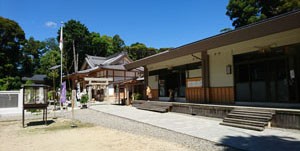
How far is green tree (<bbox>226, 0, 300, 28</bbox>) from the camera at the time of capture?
1894 centimetres

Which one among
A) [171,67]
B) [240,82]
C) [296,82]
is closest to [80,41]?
[171,67]

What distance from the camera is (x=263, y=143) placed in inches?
203

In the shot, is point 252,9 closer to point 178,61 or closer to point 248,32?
point 178,61

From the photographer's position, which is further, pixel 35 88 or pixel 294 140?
pixel 35 88

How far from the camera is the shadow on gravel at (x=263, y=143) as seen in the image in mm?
4764

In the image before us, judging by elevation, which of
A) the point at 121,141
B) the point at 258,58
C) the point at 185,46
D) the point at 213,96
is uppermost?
the point at 185,46

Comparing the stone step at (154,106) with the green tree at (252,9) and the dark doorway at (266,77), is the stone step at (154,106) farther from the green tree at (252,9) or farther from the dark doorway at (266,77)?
the green tree at (252,9)

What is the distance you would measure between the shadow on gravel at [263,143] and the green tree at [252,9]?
52.1ft

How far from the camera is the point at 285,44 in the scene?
7.61 metres

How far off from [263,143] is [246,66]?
454cm

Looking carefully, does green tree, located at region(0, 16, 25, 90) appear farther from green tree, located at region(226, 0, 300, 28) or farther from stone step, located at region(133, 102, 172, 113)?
green tree, located at region(226, 0, 300, 28)

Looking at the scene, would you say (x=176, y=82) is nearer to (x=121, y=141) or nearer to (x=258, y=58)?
(x=258, y=58)

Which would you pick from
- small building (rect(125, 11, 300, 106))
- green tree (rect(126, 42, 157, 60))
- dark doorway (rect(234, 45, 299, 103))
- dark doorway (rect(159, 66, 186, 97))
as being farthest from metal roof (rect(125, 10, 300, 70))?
green tree (rect(126, 42, 157, 60))

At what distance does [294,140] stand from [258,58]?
4.00 metres
